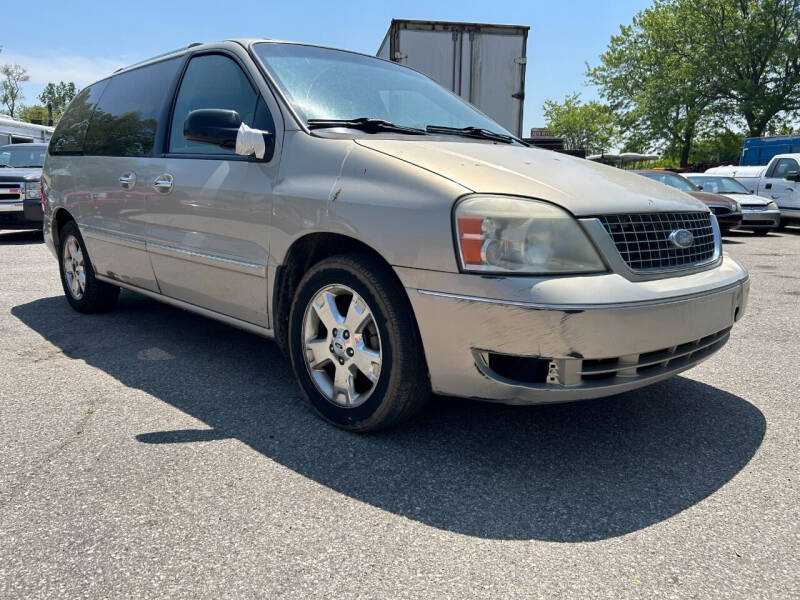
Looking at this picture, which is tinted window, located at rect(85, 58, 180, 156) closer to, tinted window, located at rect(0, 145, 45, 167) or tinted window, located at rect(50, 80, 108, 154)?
tinted window, located at rect(50, 80, 108, 154)

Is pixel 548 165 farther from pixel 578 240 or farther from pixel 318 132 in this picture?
pixel 318 132

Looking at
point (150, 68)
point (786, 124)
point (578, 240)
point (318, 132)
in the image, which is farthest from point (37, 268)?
point (786, 124)

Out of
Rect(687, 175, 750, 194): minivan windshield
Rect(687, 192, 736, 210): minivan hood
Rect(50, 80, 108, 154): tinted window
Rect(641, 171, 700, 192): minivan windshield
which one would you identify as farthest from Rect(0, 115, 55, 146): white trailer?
Rect(687, 175, 750, 194): minivan windshield

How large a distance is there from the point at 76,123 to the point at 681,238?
453 centimetres

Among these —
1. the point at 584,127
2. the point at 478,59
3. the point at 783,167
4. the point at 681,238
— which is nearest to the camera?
the point at 681,238

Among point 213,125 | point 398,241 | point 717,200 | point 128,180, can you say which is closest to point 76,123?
point 128,180

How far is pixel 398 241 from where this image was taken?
2.52 metres

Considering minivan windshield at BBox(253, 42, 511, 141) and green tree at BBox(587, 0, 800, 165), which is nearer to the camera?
minivan windshield at BBox(253, 42, 511, 141)

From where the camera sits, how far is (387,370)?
2.62 m

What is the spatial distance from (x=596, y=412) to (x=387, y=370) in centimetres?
115

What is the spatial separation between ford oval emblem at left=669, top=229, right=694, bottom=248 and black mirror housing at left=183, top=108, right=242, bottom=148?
6.53ft

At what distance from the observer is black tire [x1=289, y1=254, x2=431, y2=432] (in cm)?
257

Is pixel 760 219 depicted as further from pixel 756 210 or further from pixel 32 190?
pixel 32 190

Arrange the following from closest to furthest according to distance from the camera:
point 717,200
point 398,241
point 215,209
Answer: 1. point 398,241
2. point 215,209
3. point 717,200
